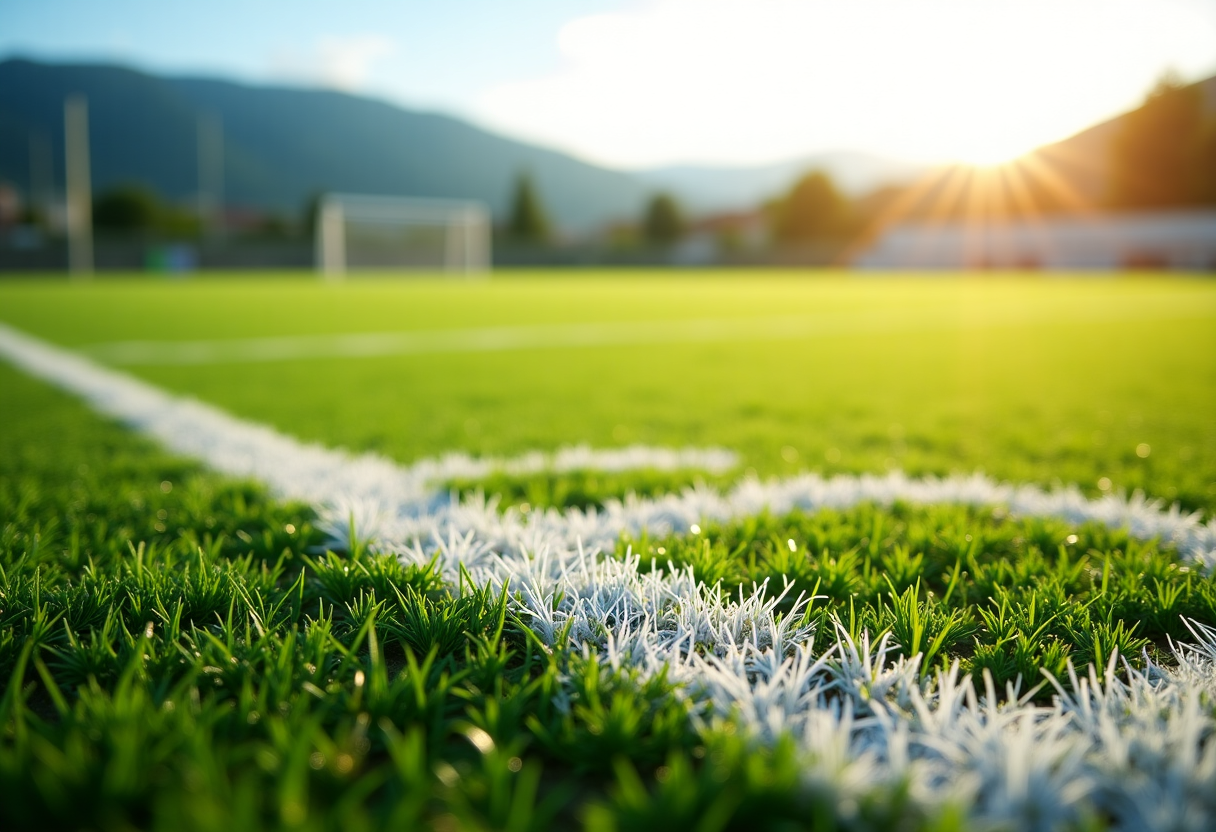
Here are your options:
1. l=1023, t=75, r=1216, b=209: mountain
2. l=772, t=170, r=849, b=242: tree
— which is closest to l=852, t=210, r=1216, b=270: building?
l=1023, t=75, r=1216, b=209: mountain

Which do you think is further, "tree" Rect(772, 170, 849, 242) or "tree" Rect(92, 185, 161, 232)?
"tree" Rect(772, 170, 849, 242)

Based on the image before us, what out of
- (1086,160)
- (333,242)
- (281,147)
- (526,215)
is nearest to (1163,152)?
(1086,160)

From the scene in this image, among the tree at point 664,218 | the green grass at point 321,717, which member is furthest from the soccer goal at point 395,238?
the green grass at point 321,717

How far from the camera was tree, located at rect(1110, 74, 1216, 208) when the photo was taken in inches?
1988

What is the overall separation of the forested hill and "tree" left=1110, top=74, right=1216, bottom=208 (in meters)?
62.6

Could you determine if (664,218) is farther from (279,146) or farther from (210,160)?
(279,146)

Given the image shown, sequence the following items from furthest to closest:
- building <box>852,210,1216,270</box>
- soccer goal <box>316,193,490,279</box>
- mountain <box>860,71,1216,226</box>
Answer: mountain <box>860,71,1216,226</box>, building <box>852,210,1216,270</box>, soccer goal <box>316,193,490,279</box>

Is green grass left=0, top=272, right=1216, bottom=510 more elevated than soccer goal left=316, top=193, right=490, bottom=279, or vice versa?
soccer goal left=316, top=193, right=490, bottom=279

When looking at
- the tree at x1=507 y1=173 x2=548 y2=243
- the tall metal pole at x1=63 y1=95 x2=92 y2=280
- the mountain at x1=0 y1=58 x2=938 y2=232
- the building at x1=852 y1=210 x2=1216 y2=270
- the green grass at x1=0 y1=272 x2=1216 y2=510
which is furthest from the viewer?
the mountain at x1=0 y1=58 x2=938 y2=232

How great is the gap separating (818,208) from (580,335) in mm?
56219

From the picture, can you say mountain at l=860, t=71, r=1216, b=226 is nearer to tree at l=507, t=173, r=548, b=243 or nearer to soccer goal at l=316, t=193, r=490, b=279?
tree at l=507, t=173, r=548, b=243

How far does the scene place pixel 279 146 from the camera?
473ft

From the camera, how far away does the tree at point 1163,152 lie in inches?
1988

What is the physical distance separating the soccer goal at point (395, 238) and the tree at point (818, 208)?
33.2m
